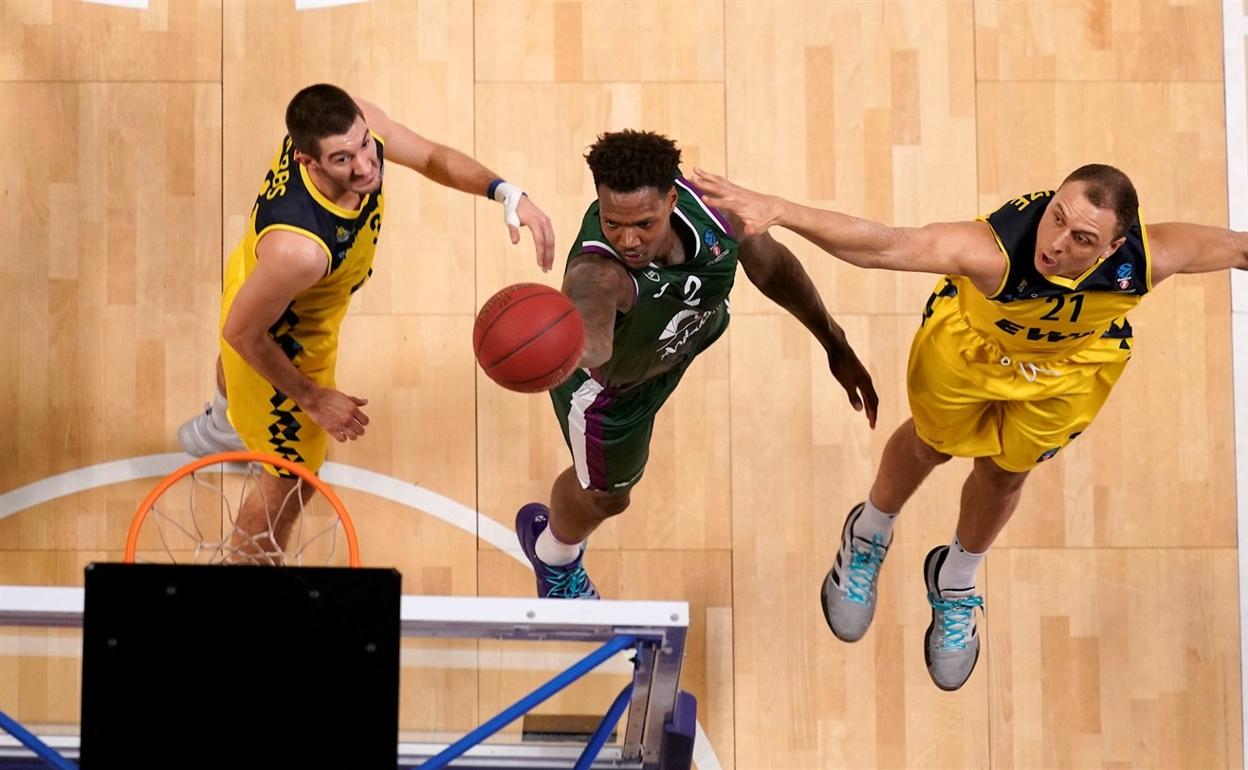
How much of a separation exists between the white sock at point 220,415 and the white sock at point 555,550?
130 cm

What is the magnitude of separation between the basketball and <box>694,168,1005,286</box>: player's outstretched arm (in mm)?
475

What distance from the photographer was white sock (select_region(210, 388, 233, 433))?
4.81 m

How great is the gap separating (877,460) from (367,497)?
2.07 m

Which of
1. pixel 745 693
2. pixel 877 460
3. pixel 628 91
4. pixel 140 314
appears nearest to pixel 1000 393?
pixel 877 460

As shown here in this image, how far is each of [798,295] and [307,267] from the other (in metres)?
1.54

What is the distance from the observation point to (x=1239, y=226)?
208 inches

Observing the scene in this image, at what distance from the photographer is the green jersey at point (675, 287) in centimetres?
366

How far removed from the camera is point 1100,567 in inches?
202

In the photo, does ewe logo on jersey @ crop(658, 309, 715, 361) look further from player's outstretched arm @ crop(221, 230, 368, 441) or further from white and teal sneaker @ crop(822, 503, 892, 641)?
white and teal sneaker @ crop(822, 503, 892, 641)

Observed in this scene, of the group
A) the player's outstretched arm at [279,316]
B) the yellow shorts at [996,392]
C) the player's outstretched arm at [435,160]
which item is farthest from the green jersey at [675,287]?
the player's outstretched arm at [279,316]

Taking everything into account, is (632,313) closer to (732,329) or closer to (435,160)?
(435,160)

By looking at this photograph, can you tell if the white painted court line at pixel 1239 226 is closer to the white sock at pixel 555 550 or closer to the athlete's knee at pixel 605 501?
the athlete's knee at pixel 605 501

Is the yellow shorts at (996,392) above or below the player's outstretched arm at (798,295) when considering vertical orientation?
below

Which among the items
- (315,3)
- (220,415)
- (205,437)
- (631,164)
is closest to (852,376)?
(631,164)
